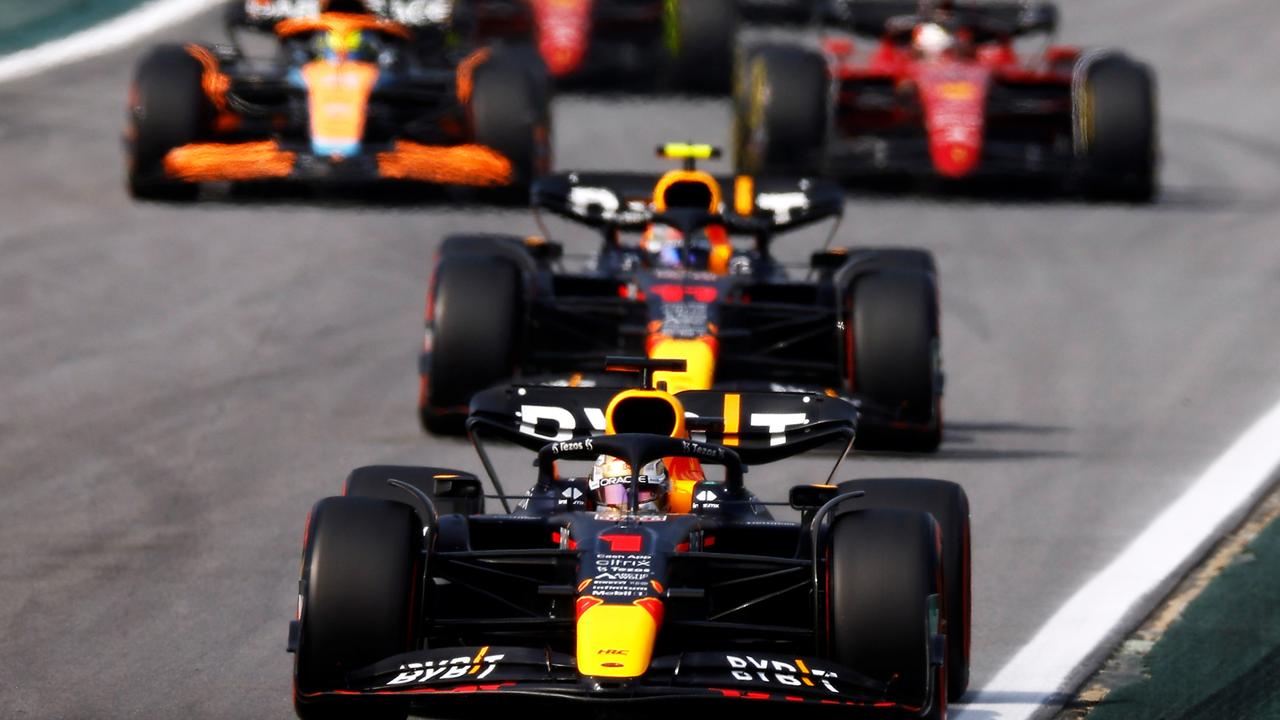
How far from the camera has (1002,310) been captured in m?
19.7

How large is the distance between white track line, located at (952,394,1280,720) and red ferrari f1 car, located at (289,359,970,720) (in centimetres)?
36

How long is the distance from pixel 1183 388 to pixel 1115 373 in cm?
57

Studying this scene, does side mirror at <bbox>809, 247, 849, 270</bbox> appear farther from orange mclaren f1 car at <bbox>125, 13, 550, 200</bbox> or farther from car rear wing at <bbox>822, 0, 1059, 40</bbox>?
car rear wing at <bbox>822, 0, 1059, 40</bbox>

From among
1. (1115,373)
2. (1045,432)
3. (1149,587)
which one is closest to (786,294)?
(1045,432)

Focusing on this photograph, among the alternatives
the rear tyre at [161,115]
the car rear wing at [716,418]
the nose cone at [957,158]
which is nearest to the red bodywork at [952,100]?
the nose cone at [957,158]

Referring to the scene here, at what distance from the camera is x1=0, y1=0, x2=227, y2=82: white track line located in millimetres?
27453

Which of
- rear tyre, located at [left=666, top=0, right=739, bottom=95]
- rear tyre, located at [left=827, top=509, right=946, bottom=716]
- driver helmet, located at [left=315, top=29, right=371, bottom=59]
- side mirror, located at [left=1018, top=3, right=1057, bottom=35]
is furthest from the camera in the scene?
rear tyre, located at [left=666, top=0, right=739, bottom=95]

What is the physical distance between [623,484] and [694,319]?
487cm

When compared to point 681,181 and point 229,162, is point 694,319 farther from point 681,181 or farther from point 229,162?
point 229,162

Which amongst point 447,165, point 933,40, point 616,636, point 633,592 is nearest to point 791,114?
point 933,40

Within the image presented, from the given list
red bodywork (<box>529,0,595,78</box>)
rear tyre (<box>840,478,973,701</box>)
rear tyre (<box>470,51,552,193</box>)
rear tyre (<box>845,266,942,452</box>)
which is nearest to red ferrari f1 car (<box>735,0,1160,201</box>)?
rear tyre (<box>470,51,552,193</box>)

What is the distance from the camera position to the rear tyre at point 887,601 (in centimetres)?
933

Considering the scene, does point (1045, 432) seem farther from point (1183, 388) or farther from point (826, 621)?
point (826, 621)

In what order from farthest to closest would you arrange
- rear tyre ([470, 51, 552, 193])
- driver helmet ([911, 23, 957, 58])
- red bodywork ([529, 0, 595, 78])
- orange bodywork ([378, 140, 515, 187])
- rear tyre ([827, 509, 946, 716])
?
red bodywork ([529, 0, 595, 78]) < driver helmet ([911, 23, 957, 58]) < rear tyre ([470, 51, 552, 193]) < orange bodywork ([378, 140, 515, 187]) < rear tyre ([827, 509, 946, 716])
